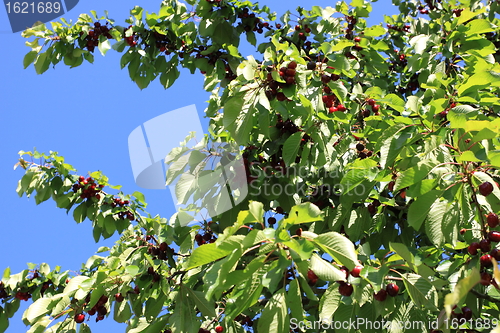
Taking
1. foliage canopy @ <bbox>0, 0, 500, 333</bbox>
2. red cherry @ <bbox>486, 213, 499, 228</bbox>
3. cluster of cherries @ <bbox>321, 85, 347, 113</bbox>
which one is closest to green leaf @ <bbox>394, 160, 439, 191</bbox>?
foliage canopy @ <bbox>0, 0, 500, 333</bbox>

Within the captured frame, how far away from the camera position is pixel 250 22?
381 centimetres

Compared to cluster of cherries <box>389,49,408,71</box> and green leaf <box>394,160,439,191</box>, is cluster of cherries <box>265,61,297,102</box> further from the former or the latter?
cluster of cherries <box>389,49,408,71</box>

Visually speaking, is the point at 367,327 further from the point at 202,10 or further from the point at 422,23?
the point at 422,23

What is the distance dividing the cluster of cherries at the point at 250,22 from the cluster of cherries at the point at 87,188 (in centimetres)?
190

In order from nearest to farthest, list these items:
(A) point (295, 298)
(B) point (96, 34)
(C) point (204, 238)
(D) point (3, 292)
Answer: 1. (A) point (295, 298)
2. (C) point (204, 238)
3. (D) point (3, 292)
4. (B) point (96, 34)

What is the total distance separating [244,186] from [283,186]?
0.89ft

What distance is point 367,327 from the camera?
1.85 m

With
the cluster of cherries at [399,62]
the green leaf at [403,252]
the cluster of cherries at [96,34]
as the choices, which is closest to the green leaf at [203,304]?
the green leaf at [403,252]

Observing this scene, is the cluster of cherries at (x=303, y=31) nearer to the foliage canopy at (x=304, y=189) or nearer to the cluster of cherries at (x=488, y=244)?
the foliage canopy at (x=304, y=189)

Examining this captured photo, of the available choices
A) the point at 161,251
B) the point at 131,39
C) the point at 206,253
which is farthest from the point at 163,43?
the point at 206,253

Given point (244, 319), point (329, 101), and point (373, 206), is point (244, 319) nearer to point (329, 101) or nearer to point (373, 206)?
point (373, 206)

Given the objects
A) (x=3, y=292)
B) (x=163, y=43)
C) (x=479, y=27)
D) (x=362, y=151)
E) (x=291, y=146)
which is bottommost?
(x=3, y=292)

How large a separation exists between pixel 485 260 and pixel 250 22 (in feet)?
9.22

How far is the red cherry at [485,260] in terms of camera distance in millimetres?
1715
